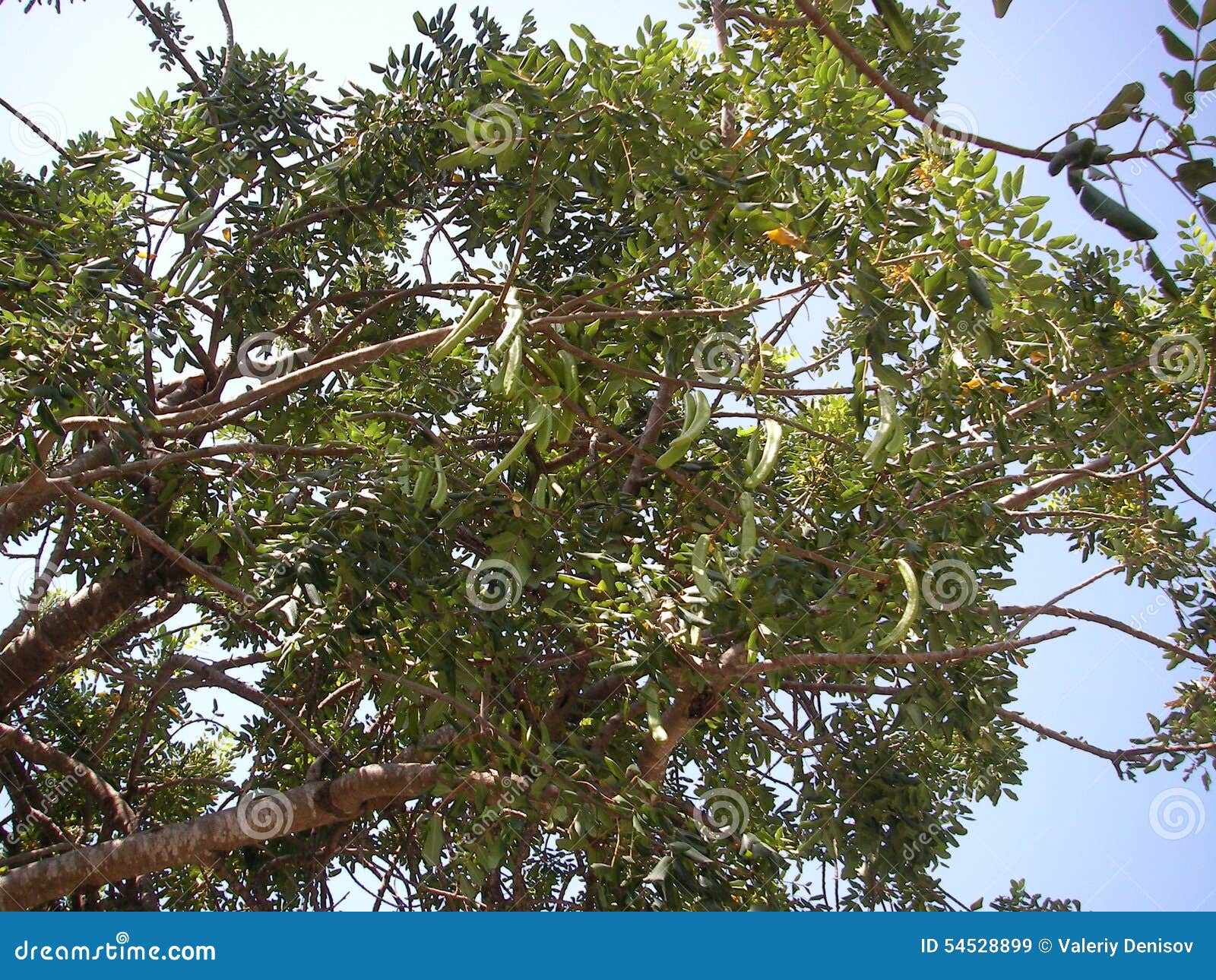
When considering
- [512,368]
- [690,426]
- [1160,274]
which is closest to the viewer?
[1160,274]

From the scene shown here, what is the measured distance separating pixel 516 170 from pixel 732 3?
4.33ft

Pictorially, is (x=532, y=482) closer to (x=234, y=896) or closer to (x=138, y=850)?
(x=138, y=850)

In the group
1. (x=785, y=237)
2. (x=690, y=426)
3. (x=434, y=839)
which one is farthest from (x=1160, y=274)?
(x=434, y=839)

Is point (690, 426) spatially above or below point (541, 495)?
below

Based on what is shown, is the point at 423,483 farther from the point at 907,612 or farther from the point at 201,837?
the point at 201,837

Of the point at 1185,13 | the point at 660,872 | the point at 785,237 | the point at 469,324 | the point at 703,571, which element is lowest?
the point at 660,872

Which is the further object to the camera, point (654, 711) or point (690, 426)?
point (654, 711)

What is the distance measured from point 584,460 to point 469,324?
155cm

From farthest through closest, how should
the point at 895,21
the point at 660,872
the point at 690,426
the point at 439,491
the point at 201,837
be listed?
the point at 201,837 < the point at 660,872 < the point at 439,491 < the point at 690,426 < the point at 895,21

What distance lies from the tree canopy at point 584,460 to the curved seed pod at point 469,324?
13 millimetres

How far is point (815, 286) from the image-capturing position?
81.7 inches

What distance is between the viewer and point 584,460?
3521 mm

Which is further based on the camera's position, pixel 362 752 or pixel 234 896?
pixel 234 896

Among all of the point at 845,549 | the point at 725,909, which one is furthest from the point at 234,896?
the point at 845,549
